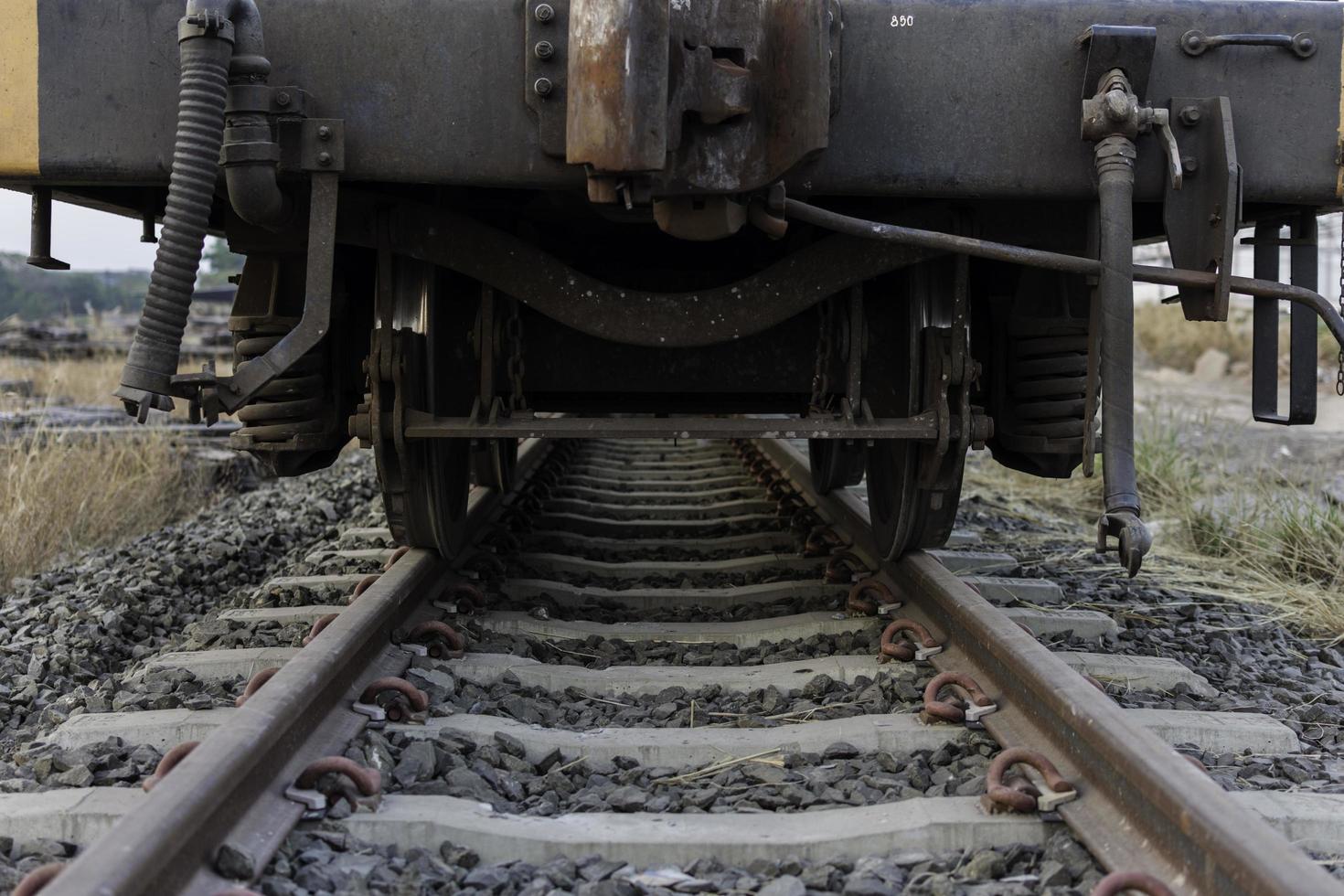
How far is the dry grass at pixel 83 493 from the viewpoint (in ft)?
15.8

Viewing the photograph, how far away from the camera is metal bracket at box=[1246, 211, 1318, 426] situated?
290 centimetres

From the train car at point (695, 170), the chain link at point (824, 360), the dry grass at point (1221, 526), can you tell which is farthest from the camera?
the dry grass at point (1221, 526)

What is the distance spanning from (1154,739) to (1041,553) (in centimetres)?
263

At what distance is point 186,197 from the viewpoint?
235 centimetres

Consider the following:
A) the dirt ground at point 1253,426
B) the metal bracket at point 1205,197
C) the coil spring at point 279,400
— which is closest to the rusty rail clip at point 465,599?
the coil spring at point 279,400

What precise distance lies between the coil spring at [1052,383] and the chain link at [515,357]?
1316 millimetres

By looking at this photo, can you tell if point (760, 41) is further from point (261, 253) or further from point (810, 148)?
point (261, 253)

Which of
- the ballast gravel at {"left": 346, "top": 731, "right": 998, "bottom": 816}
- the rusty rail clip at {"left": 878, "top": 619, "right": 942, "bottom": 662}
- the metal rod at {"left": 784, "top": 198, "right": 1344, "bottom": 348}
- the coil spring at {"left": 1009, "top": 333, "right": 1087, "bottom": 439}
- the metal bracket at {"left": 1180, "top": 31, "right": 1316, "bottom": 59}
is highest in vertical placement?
the metal bracket at {"left": 1180, "top": 31, "right": 1316, "bottom": 59}

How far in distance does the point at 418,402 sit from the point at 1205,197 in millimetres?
1924

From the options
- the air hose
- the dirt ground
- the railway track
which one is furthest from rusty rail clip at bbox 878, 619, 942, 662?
the dirt ground

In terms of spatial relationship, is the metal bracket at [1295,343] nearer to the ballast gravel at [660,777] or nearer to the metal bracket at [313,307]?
the ballast gravel at [660,777]

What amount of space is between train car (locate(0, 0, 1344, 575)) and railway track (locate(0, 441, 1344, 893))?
41 cm

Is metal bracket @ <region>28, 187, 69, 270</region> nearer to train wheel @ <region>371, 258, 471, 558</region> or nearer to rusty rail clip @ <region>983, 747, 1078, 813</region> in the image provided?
train wheel @ <region>371, 258, 471, 558</region>

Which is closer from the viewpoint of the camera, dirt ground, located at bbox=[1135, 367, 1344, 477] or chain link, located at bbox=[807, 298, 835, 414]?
chain link, located at bbox=[807, 298, 835, 414]
